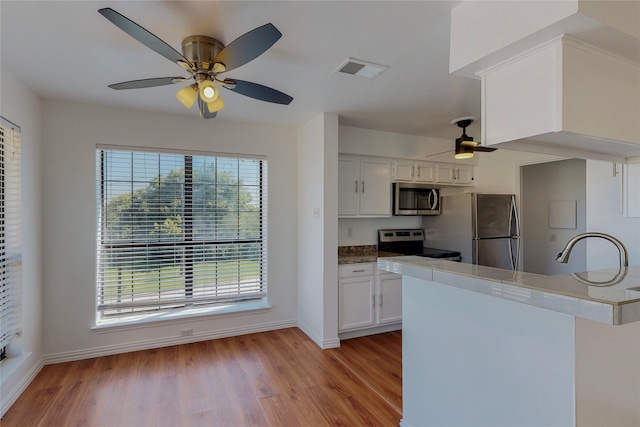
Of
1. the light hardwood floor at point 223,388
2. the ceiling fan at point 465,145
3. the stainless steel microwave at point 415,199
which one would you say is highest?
the ceiling fan at point 465,145

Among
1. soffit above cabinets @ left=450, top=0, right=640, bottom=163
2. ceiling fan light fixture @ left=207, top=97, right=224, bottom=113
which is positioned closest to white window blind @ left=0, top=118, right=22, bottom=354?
ceiling fan light fixture @ left=207, top=97, right=224, bottom=113

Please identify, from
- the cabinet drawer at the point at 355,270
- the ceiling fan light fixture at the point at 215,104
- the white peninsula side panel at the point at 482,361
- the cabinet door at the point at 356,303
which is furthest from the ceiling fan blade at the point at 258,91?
the cabinet door at the point at 356,303

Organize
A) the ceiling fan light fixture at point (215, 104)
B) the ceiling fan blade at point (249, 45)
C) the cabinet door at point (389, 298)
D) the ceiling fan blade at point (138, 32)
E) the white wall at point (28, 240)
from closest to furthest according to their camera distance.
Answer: the ceiling fan blade at point (138, 32), the ceiling fan blade at point (249, 45), the ceiling fan light fixture at point (215, 104), the white wall at point (28, 240), the cabinet door at point (389, 298)

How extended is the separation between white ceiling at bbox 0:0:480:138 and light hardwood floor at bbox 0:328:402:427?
94.0 inches

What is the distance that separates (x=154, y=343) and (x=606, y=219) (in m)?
3.85

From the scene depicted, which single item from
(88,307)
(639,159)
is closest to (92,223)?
(88,307)

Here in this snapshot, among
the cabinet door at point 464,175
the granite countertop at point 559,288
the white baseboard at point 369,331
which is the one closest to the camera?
the granite countertop at point 559,288

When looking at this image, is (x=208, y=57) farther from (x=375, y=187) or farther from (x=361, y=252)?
(x=361, y=252)

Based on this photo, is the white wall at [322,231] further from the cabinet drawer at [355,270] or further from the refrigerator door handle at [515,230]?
the refrigerator door handle at [515,230]

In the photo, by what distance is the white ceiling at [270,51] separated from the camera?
161 cm

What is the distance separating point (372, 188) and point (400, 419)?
249 centimetres

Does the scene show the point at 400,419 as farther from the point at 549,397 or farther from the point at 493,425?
the point at 549,397

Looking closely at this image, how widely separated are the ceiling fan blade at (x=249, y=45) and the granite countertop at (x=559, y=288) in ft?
4.40

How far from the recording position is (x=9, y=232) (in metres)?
2.38
